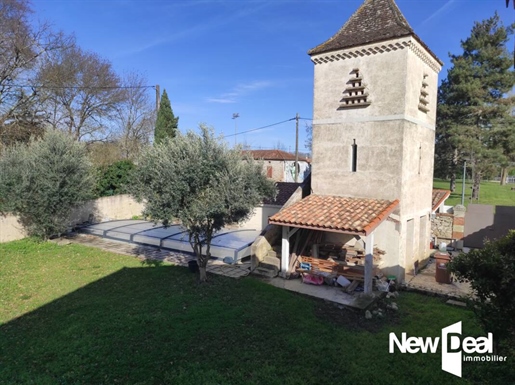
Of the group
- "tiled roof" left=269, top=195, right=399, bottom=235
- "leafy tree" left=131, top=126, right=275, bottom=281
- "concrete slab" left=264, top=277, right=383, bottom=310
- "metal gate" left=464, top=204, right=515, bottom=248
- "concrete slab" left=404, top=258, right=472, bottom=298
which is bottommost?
"concrete slab" left=404, top=258, right=472, bottom=298

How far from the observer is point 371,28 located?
13.2m

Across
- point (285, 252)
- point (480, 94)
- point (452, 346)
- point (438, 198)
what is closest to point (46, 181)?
point (285, 252)

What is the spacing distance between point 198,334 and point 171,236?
9.01 metres

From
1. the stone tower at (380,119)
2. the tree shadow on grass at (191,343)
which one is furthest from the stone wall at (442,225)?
the tree shadow on grass at (191,343)

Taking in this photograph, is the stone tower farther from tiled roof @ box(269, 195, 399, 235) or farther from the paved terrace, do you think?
the paved terrace

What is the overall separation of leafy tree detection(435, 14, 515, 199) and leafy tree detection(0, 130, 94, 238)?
30824mm

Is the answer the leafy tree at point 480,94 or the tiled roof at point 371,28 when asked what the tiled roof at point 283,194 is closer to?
the tiled roof at point 371,28

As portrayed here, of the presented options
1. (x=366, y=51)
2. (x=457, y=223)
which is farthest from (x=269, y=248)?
(x=457, y=223)

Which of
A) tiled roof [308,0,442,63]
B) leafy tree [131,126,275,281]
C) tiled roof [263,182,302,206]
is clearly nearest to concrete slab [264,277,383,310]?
leafy tree [131,126,275,281]

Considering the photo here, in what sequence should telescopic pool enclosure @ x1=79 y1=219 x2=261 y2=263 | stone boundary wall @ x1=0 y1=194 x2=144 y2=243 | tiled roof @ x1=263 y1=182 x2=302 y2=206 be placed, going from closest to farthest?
telescopic pool enclosure @ x1=79 y1=219 x2=261 y2=263
stone boundary wall @ x1=0 y1=194 x2=144 y2=243
tiled roof @ x1=263 y1=182 x2=302 y2=206

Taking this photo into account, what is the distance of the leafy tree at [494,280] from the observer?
5363 mm

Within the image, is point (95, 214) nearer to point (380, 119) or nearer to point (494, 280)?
point (380, 119)

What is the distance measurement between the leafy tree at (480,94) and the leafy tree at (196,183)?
27120 mm

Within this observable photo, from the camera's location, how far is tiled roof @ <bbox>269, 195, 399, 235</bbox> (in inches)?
418
